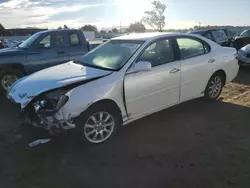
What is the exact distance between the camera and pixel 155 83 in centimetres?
470

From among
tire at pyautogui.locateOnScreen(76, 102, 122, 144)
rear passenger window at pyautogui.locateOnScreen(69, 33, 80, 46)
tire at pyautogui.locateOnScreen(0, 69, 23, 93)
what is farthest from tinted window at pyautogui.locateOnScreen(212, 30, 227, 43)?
tire at pyautogui.locateOnScreen(76, 102, 122, 144)

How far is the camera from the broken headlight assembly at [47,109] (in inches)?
151

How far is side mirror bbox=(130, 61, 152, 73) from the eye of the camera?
4352 millimetres

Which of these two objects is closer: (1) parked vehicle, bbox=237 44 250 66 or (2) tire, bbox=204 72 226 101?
(2) tire, bbox=204 72 226 101

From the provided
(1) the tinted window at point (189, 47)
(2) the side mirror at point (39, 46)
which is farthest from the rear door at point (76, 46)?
(1) the tinted window at point (189, 47)

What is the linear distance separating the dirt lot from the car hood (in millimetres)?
600

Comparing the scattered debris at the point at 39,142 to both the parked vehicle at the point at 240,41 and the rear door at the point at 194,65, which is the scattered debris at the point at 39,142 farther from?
the parked vehicle at the point at 240,41

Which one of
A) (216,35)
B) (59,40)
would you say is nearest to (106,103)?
(59,40)

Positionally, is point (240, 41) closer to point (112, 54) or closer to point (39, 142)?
point (112, 54)

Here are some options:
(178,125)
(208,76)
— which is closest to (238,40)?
(208,76)

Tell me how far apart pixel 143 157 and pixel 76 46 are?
5.38 meters

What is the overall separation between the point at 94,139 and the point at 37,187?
1.19 metres

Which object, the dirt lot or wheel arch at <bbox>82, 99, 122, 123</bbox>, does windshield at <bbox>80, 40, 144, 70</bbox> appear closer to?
wheel arch at <bbox>82, 99, 122, 123</bbox>

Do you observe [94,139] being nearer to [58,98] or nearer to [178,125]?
[58,98]
